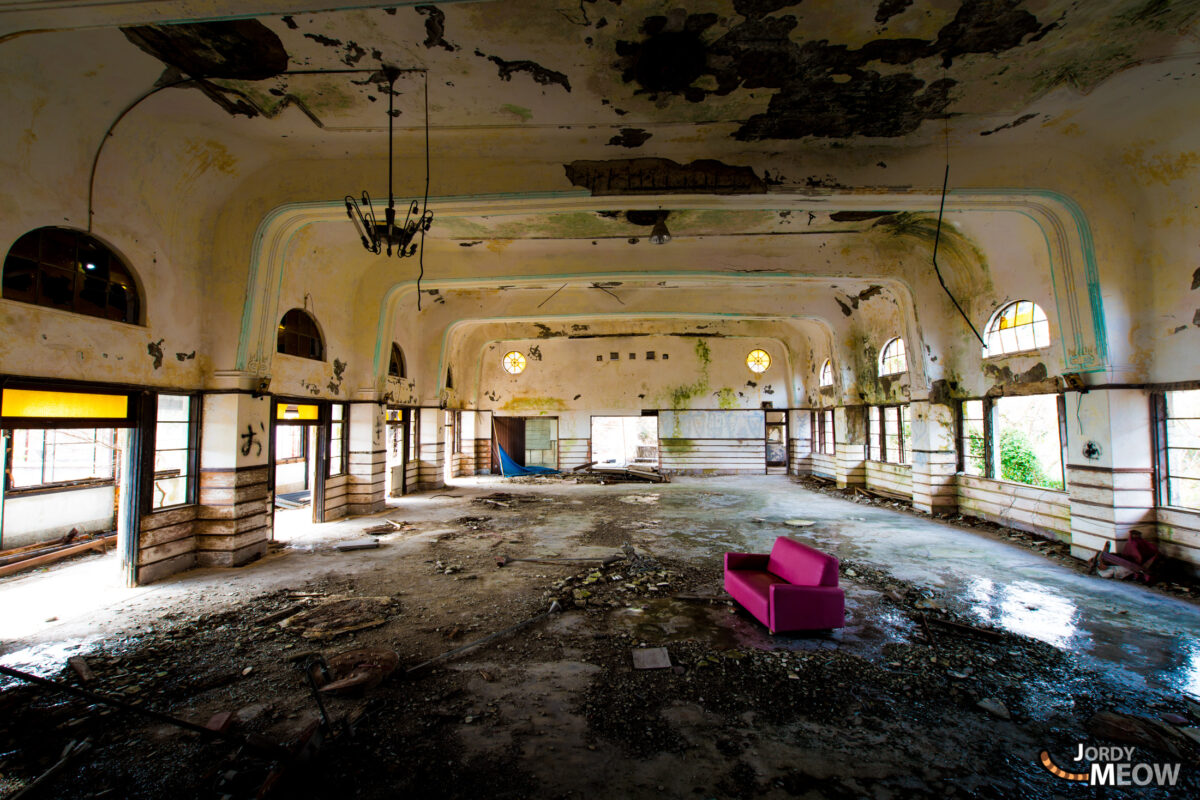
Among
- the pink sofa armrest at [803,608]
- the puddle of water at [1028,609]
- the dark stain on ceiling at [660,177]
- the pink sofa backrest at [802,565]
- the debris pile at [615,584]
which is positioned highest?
the dark stain on ceiling at [660,177]

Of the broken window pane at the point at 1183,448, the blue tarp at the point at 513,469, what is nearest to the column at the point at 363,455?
the blue tarp at the point at 513,469

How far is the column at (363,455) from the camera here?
9.34 m

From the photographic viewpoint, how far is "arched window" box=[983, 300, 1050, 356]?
7215 mm

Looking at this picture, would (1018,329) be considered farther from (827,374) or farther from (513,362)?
(513,362)

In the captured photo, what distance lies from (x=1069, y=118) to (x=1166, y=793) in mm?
5870

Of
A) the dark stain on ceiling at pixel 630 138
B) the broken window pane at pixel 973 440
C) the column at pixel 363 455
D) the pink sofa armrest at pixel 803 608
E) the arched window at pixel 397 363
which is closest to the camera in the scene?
the pink sofa armrest at pixel 803 608

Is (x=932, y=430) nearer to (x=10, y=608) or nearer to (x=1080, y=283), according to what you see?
(x=1080, y=283)

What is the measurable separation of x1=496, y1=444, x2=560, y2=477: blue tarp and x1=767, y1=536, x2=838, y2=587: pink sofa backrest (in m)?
11.4

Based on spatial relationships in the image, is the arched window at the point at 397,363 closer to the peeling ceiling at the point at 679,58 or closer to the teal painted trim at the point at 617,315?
the teal painted trim at the point at 617,315

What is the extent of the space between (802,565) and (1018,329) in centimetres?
613

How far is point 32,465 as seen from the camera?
22.5ft

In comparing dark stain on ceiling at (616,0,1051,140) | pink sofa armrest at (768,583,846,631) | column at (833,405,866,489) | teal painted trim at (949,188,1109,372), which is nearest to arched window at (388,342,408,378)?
dark stain on ceiling at (616,0,1051,140)

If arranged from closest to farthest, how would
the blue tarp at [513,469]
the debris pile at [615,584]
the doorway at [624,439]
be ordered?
the debris pile at [615,584]
the blue tarp at [513,469]
the doorway at [624,439]

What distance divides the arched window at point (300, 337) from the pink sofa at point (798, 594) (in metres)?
6.97
